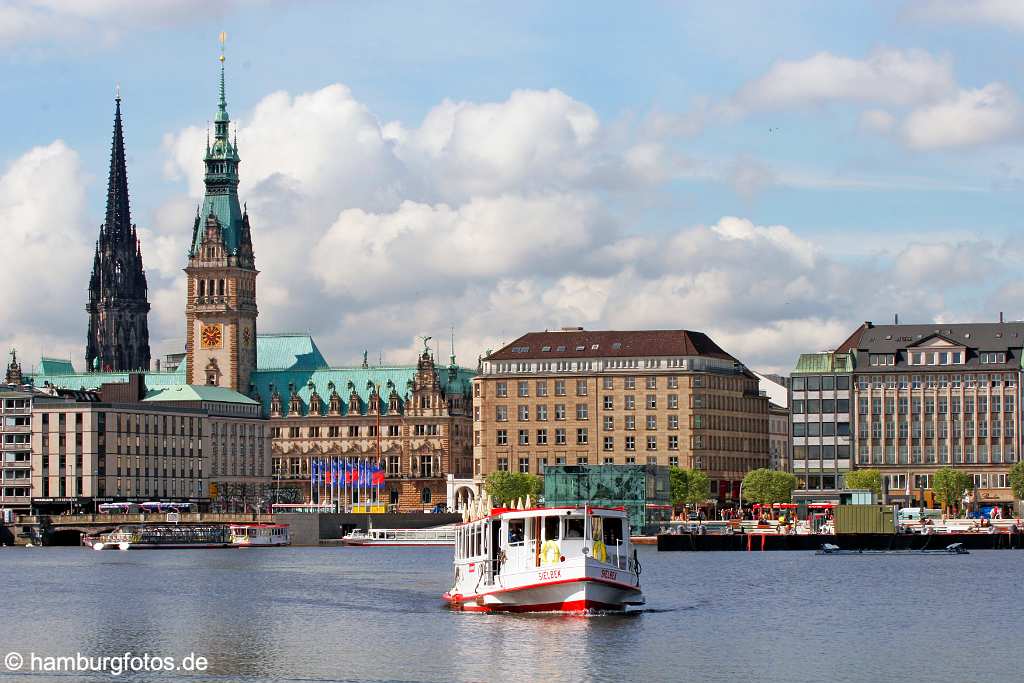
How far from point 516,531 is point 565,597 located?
3376 millimetres

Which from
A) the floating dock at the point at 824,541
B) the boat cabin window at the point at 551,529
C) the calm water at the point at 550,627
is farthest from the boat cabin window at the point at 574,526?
the floating dock at the point at 824,541

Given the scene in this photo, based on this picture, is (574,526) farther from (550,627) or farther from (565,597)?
(550,627)

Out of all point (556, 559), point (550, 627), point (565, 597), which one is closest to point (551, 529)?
point (556, 559)

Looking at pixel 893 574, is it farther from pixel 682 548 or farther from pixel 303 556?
pixel 303 556

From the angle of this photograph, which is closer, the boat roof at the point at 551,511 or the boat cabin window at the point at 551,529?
the boat roof at the point at 551,511

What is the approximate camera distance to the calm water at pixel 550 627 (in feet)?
260

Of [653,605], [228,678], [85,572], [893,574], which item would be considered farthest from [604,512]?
[85,572]

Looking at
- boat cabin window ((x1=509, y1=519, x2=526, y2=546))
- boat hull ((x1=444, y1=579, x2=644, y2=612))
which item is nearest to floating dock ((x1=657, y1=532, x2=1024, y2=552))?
boat hull ((x1=444, y1=579, x2=644, y2=612))

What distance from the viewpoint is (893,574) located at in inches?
5482

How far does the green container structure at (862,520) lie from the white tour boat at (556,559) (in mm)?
86118

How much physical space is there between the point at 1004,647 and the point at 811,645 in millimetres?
7274

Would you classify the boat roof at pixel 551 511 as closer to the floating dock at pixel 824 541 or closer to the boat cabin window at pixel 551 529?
the boat cabin window at pixel 551 529

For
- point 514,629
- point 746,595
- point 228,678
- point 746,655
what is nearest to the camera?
point 228,678

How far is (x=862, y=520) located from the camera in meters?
181
